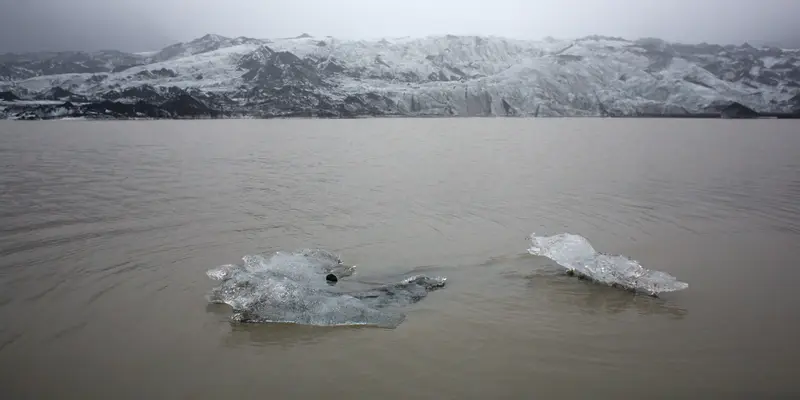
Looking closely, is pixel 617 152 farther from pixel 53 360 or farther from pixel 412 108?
pixel 412 108

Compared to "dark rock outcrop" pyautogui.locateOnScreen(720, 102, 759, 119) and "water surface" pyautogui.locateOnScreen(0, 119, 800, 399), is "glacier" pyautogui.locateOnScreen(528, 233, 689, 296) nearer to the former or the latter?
"water surface" pyautogui.locateOnScreen(0, 119, 800, 399)

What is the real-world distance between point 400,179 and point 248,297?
418 inches

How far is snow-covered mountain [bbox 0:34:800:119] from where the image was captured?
10494 centimetres

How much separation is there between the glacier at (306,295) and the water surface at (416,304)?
179mm

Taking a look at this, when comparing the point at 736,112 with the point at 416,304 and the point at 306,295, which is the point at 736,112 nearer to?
the point at 416,304

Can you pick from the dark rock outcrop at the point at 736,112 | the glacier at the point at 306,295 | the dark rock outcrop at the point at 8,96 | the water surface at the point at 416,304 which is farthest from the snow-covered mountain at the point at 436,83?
the glacier at the point at 306,295

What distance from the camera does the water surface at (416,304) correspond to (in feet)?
12.7

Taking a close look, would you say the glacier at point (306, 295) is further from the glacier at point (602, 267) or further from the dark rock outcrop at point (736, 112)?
the dark rock outcrop at point (736, 112)

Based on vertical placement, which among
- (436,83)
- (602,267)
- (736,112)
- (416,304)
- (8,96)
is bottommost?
(416,304)

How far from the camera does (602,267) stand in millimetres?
6188

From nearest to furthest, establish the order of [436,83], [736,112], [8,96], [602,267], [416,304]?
[416,304]
[602,267]
[736,112]
[8,96]
[436,83]

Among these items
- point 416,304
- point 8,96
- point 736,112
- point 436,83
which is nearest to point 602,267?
point 416,304

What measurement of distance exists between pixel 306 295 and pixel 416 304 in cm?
123

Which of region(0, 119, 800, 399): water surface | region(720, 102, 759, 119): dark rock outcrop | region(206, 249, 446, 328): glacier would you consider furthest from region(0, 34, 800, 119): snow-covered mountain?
region(206, 249, 446, 328): glacier
